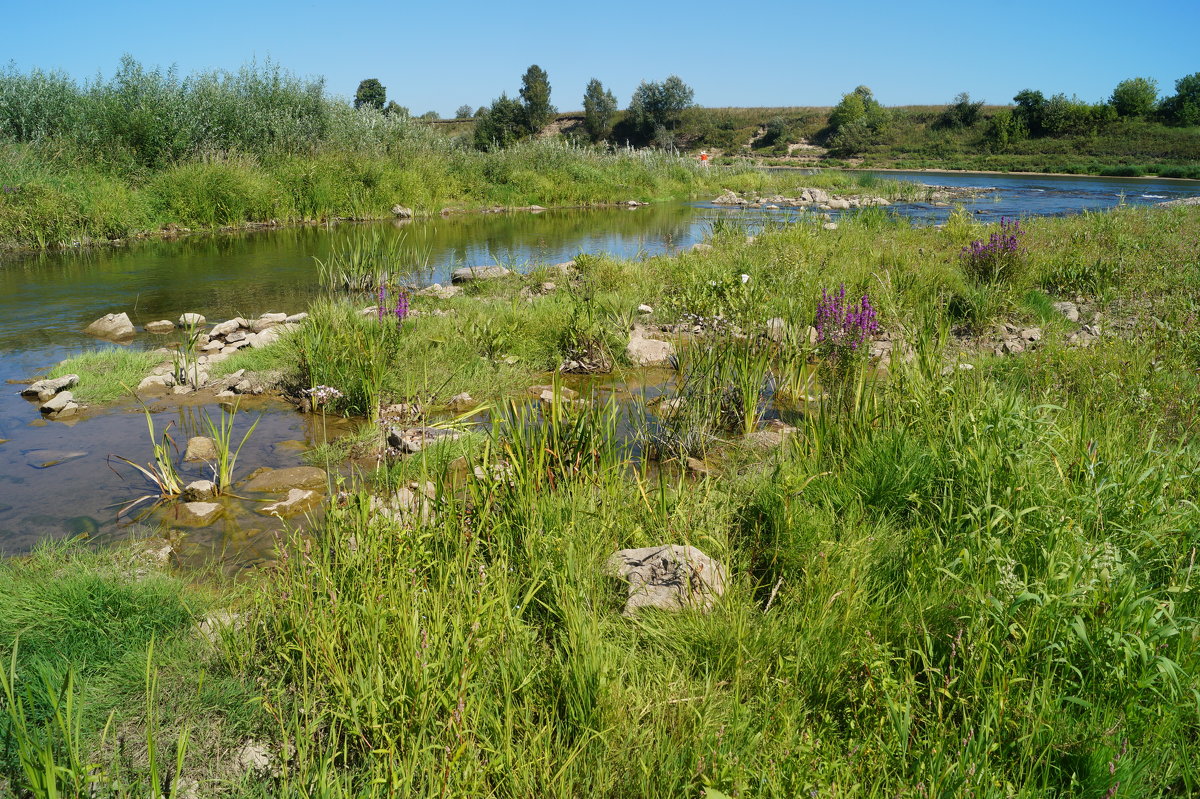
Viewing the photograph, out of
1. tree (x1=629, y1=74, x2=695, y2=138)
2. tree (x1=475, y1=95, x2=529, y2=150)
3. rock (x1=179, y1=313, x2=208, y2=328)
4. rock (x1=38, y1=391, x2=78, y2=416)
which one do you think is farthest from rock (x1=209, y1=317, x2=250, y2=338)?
tree (x1=629, y1=74, x2=695, y2=138)

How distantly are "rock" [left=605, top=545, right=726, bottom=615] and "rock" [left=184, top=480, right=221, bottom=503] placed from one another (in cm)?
311

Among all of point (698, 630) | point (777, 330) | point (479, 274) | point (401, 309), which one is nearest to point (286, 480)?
point (401, 309)

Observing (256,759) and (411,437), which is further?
(411,437)

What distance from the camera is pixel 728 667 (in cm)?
252

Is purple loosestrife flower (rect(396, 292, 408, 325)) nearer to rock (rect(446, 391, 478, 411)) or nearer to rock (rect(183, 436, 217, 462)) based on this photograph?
rock (rect(446, 391, 478, 411))

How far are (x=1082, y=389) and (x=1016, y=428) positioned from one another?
2215 mm

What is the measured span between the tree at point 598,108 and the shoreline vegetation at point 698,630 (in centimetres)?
7762

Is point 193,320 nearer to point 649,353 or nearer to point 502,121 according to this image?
point 649,353

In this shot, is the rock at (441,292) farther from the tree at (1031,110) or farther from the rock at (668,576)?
the tree at (1031,110)

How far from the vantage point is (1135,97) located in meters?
65.9

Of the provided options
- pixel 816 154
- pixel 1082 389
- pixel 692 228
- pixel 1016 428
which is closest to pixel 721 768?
pixel 1016 428

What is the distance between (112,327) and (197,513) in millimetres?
5938

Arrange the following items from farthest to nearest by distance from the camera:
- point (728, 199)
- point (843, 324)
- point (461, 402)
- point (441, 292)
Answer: point (728, 199) → point (441, 292) → point (461, 402) → point (843, 324)

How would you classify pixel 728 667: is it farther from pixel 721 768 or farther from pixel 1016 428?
pixel 1016 428
